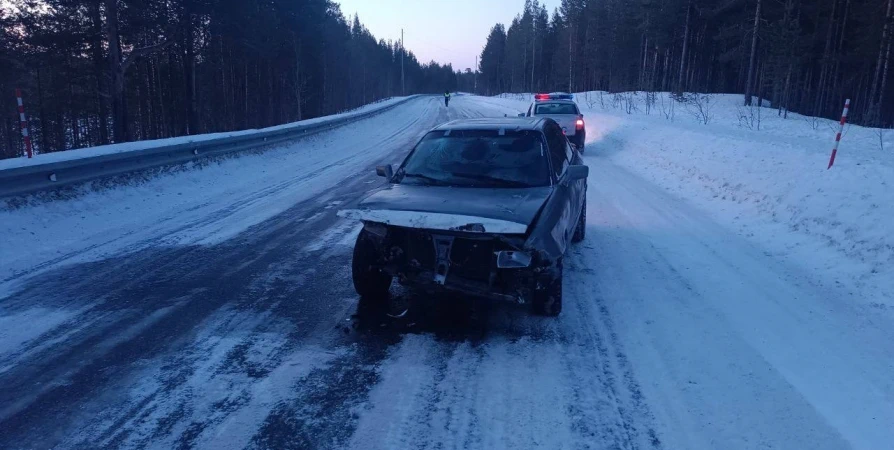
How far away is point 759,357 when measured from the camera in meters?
4.20

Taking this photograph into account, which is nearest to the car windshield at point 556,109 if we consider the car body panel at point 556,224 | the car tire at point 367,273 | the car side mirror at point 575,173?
the car body panel at point 556,224

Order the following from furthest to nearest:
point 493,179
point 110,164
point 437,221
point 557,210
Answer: point 110,164
point 493,179
point 557,210
point 437,221

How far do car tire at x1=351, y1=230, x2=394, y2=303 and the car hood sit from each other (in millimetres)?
382

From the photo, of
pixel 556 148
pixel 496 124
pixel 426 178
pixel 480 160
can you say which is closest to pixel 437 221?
pixel 426 178

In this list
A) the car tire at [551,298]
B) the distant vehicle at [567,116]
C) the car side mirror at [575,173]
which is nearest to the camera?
the car tire at [551,298]

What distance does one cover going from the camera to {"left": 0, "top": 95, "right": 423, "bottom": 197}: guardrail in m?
8.01

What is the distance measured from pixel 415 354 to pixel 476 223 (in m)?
1.10

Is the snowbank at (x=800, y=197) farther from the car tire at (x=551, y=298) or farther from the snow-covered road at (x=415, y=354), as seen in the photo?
the car tire at (x=551, y=298)

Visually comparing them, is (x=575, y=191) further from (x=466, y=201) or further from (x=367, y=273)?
(x=367, y=273)

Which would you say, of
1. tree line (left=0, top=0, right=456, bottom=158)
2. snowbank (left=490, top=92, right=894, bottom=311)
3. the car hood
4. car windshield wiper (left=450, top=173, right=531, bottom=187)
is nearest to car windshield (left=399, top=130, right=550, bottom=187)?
car windshield wiper (left=450, top=173, right=531, bottom=187)

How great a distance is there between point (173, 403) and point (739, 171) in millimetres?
10418

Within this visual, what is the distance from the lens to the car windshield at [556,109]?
59.8ft

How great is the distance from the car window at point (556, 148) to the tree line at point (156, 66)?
57.8 feet

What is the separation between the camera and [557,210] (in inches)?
197
